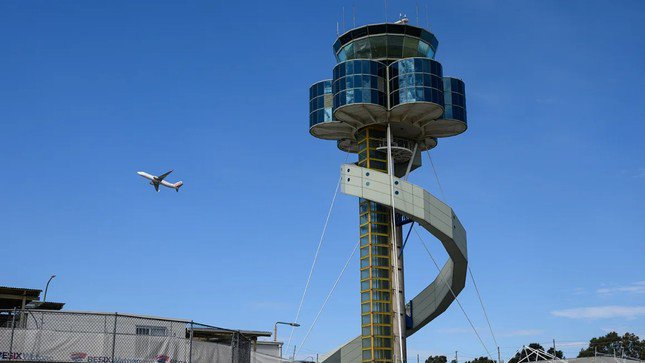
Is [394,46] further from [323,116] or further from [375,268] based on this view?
[375,268]

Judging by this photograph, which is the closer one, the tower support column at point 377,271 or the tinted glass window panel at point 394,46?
the tower support column at point 377,271

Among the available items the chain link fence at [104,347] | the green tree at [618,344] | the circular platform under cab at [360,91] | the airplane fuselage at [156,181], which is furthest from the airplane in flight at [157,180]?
the green tree at [618,344]

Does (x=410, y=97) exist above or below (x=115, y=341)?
above

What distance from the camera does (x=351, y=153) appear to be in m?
75.8

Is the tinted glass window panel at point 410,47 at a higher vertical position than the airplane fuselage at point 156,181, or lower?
higher

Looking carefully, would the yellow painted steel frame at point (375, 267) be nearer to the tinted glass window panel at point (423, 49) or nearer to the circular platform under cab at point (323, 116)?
the circular platform under cab at point (323, 116)

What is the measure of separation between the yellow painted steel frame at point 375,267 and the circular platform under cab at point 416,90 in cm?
344

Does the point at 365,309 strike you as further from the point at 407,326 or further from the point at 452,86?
the point at 452,86

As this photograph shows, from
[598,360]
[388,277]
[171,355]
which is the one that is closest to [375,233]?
[388,277]

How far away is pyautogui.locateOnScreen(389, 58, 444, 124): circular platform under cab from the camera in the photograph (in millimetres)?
65938

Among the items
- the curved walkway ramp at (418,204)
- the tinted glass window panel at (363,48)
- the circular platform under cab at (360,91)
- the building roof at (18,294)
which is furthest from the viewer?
the tinted glass window panel at (363,48)

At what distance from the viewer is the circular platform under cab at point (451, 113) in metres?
69.7

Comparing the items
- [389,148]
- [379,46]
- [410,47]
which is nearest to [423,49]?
[410,47]

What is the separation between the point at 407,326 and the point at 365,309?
18.3 ft
